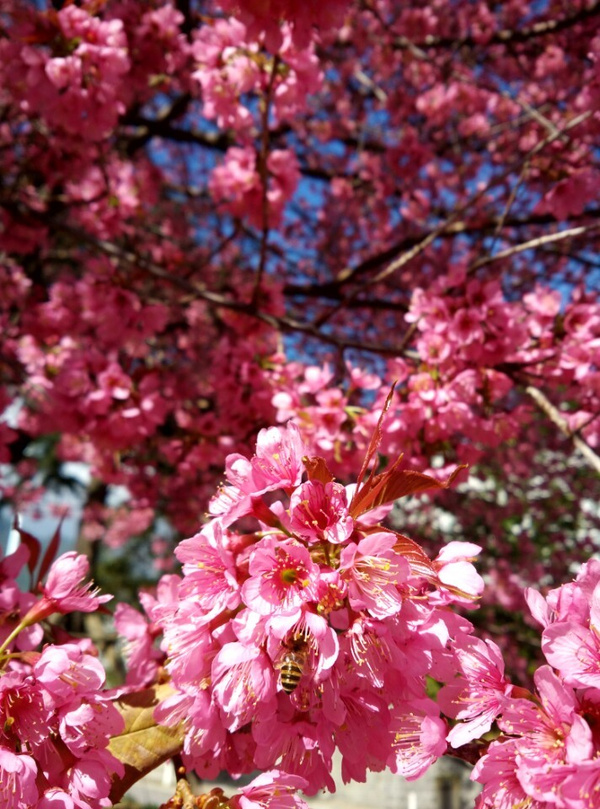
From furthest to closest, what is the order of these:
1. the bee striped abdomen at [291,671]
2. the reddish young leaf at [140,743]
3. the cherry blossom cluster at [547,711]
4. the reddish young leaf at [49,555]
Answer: the reddish young leaf at [49,555], the reddish young leaf at [140,743], the bee striped abdomen at [291,671], the cherry blossom cluster at [547,711]

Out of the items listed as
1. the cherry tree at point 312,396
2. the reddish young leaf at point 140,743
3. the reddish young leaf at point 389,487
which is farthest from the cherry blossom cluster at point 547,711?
the reddish young leaf at point 140,743

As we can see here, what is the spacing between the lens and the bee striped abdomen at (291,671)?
945mm

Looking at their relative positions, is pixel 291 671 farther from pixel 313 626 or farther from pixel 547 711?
pixel 547 711

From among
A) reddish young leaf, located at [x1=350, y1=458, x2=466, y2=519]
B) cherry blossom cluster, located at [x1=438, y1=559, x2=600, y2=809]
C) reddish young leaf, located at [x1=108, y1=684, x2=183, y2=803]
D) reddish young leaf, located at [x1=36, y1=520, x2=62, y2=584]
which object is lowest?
reddish young leaf, located at [x1=108, y1=684, x2=183, y2=803]

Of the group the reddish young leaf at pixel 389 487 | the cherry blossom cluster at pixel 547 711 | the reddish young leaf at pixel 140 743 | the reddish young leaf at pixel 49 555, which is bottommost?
the reddish young leaf at pixel 140 743

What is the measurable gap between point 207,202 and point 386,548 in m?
6.57

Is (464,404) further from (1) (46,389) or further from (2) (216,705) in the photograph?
(1) (46,389)

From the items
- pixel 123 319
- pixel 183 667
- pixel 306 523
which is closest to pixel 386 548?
pixel 306 523

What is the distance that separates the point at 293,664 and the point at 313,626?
3.4 inches

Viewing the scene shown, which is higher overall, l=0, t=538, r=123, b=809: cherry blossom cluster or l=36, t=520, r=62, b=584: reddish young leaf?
l=36, t=520, r=62, b=584: reddish young leaf

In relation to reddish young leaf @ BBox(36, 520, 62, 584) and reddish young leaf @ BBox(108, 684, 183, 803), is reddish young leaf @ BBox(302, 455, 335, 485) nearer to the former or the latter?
reddish young leaf @ BBox(108, 684, 183, 803)

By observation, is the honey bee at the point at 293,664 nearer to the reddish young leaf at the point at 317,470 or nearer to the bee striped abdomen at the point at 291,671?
the bee striped abdomen at the point at 291,671

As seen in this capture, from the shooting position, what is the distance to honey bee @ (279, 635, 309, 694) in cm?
95

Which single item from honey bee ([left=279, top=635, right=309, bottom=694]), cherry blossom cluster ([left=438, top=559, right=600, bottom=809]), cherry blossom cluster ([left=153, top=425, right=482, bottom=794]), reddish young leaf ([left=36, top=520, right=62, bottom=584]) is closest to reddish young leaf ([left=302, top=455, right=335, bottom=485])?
cherry blossom cluster ([left=153, top=425, right=482, bottom=794])
